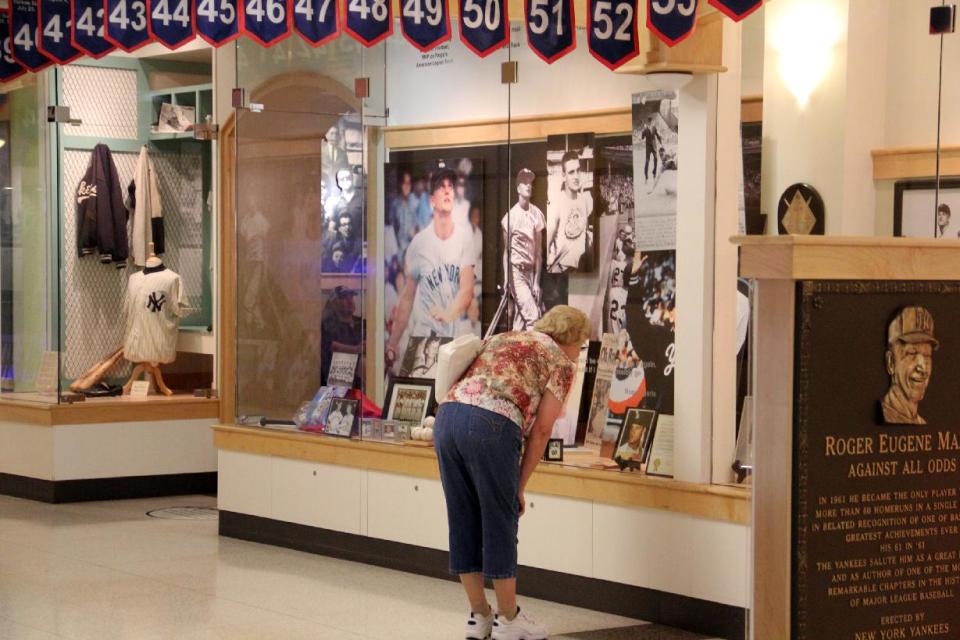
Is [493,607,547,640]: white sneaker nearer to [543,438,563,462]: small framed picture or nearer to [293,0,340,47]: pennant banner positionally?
[543,438,563,462]: small framed picture

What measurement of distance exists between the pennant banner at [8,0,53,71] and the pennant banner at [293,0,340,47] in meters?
2.02

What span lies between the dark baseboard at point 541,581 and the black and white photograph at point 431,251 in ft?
3.34

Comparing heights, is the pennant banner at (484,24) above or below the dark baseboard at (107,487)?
above

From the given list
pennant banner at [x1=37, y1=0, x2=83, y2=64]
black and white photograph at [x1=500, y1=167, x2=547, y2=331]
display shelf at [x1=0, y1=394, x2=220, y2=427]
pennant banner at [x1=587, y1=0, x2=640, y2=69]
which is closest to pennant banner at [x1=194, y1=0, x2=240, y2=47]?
pennant banner at [x1=37, y1=0, x2=83, y2=64]

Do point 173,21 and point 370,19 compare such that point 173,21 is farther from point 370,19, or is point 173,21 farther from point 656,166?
point 656,166

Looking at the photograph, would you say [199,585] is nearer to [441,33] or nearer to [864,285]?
[441,33]

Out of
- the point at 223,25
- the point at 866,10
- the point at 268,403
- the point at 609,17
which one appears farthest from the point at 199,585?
the point at 866,10

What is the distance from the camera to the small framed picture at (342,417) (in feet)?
26.6

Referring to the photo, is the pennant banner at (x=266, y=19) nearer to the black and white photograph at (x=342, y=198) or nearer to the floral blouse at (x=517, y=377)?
the black and white photograph at (x=342, y=198)

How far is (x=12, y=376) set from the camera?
1072 cm

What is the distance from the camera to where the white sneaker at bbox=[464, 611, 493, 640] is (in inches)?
238

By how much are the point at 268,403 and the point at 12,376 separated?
9.65 ft

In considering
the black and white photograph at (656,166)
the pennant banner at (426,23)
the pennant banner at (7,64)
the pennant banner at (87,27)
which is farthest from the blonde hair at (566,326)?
the pennant banner at (7,64)

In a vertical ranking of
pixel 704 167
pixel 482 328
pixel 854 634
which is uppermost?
pixel 704 167
